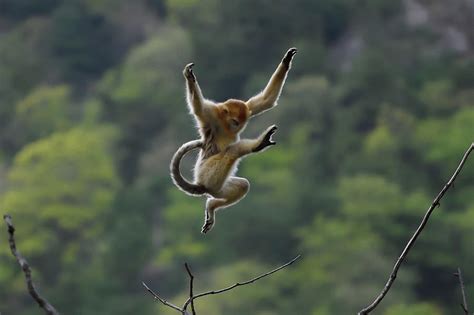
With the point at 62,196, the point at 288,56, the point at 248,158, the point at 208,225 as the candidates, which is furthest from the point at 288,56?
the point at 62,196

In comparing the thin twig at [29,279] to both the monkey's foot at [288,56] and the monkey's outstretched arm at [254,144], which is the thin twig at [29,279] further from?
the monkey's foot at [288,56]

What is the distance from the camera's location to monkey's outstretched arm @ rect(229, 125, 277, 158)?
541cm

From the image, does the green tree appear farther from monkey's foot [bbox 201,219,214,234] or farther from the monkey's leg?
monkey's foot [bbox 201,219,214,234]

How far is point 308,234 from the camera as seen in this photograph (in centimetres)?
5819

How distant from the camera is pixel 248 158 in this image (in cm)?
6256

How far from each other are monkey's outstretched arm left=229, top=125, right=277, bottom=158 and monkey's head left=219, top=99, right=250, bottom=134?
9 centimetres

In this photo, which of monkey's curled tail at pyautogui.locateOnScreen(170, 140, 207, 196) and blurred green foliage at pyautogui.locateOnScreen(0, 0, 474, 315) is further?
blurred green foliage at pyautogui.locateOnScreen(0, 0, 474, 315)

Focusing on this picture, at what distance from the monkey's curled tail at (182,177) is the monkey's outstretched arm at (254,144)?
180mm

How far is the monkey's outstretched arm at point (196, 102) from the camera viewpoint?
586 centimetres

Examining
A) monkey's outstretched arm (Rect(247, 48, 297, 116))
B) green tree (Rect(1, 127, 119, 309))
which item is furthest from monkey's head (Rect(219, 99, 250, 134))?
green tree (Rect(1, 127, 119, 309))

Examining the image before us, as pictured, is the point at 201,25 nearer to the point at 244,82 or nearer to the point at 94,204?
the point at 244,82

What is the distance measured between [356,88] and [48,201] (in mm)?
15683

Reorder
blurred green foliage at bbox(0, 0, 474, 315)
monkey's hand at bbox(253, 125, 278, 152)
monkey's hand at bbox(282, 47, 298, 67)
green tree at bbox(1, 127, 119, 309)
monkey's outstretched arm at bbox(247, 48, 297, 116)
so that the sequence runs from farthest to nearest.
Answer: green tree at bbox(1, 127, 119, 309)
blurred green foliage at bbox(0, 0, 474, 315)
monkey's outstretched arm at bbox(247, 48, 297, 116)
monkey's hand at bbox(282, 47, 298, 67)
monkey's hand at bbox(253, 125, 278, 152)

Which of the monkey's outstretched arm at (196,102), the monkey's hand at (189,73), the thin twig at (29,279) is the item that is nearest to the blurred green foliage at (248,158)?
the monkey's outstretched arm at (196,102)
